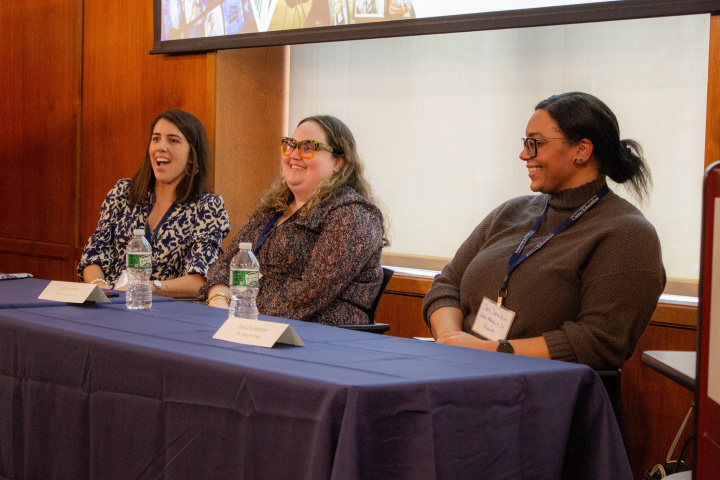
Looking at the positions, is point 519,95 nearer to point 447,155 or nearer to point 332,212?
point 447,155

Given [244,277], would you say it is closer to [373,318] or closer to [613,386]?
[373,318]

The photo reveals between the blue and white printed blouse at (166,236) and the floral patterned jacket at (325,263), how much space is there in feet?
1.79

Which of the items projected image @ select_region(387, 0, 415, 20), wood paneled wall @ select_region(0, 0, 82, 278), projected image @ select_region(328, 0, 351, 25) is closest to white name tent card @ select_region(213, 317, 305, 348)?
projected image @ select_region(387, 0, 415, 20)

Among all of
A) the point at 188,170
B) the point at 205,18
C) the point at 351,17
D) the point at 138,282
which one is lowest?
the point at 138,282

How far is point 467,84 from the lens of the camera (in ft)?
12.2

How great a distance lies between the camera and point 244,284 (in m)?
1.92

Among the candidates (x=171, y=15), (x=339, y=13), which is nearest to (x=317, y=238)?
(x=339, y=13)

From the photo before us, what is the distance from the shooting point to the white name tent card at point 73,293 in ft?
7.02

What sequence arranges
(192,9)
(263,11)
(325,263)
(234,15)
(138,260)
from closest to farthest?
(138,260) → (325,263) → (263,11) → (234,15) → (192,9)

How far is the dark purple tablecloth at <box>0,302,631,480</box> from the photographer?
1.25 m

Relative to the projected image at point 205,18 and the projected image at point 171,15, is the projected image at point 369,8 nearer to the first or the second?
the projected image at point 205,18

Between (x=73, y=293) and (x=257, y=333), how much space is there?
84 centimetres

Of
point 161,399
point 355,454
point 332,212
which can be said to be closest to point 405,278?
point 332,212

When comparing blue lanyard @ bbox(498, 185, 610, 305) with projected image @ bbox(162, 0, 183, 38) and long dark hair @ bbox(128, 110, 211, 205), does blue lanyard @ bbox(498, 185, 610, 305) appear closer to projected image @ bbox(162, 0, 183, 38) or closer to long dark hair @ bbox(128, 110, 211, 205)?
long dark hair @ bbox(128, 110, 211, 205)
